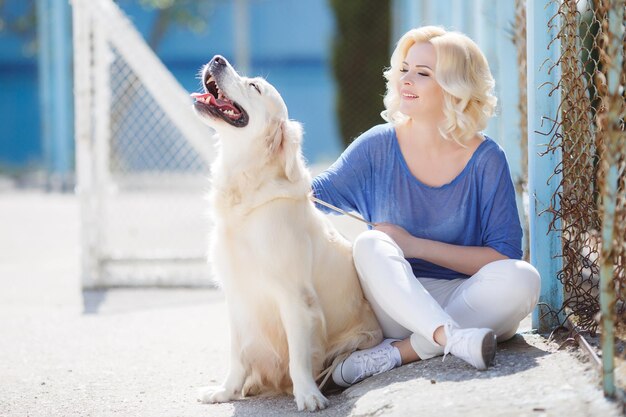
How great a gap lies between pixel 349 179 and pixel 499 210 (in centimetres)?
62

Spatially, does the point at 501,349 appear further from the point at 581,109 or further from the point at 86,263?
the point at 86,263

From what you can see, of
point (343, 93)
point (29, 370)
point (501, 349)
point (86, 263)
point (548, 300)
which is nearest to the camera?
point (501, 349)

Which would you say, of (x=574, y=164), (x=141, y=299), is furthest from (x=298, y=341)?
(x=141, y=299)

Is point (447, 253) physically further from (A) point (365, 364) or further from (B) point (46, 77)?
(B) point (46, 77)

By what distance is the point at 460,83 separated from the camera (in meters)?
3.48

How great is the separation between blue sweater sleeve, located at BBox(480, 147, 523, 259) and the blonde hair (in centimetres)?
17

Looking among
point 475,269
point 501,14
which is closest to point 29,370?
point 475,269

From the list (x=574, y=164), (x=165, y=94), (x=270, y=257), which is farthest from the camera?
(x=165, y=94)

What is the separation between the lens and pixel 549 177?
3.50 metres

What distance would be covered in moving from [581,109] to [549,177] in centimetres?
28

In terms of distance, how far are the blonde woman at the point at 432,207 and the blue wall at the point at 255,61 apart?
12.9 m

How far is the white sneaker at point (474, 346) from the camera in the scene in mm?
3020

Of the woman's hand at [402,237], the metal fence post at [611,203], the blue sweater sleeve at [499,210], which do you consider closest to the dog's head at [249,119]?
the woman's hand at [402,237]

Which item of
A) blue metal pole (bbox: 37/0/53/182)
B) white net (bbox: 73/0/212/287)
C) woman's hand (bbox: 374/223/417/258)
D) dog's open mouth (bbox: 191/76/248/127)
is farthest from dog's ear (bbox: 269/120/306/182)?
blue metal pole (bbox: 37/0/53/182)
